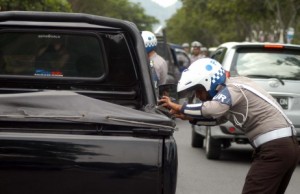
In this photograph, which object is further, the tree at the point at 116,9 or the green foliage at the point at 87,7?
the tree at the point at 116,9

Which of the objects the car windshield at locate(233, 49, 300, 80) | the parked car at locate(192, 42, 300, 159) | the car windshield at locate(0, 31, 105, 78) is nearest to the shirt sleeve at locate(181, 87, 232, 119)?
the car windshield at locate(0, 31, 105, 78)

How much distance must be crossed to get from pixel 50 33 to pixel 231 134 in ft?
15.8

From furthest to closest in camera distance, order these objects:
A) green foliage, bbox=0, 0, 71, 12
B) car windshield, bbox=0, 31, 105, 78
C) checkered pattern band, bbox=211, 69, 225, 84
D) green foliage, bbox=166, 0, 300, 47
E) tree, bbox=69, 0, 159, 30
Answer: green foliage, bbox=166, 0, 300, 47 < tree, bbox=69, 0, 159, 30 < green foliage, bbox=0, 0, 71, 12 < car windshield, bbox=0, 31, 105, 78 < checkered pattern band, bbox=211, 69, 225, 84

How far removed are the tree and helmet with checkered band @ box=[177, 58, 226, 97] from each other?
24.1 m

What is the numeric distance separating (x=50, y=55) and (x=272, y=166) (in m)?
2.85

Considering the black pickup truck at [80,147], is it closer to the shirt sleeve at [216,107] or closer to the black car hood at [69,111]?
the black car hood at [69,111]

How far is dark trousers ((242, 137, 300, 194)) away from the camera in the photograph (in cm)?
529

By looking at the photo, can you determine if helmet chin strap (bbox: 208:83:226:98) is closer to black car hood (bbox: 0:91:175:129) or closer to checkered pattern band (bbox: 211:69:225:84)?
checkered pattern band (bbox: 211:69:225:84)

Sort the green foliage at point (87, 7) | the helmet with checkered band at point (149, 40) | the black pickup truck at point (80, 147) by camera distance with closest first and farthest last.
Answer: the black pickup truck at point (80, 147)
the helmet with checkered band at point (149, 40)
the green foliage at point (87, 7)

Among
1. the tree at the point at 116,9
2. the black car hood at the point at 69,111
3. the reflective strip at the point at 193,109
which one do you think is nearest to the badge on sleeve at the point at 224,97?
the reflective strip at the point at 193,109

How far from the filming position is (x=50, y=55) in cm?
736

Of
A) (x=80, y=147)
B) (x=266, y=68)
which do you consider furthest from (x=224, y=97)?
(x=266, y=68)

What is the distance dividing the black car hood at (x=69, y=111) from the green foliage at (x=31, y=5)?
1090 cm

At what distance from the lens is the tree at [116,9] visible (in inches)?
1275
